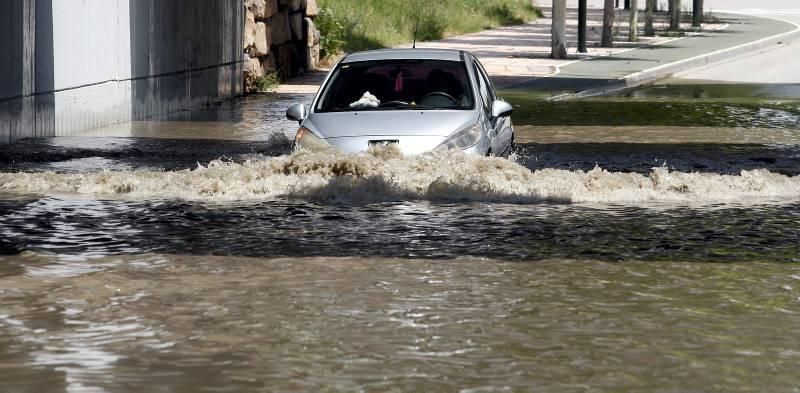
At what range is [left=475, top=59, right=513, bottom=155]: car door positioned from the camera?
15.0m

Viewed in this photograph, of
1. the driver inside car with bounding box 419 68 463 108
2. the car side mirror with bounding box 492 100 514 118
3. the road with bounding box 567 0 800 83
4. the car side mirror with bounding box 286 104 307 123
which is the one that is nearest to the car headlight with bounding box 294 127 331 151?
the car side mirror with bounding box 286 104 307 123

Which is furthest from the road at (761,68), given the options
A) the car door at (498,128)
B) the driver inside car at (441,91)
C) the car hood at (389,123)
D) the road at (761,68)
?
the car hood at (389,123)

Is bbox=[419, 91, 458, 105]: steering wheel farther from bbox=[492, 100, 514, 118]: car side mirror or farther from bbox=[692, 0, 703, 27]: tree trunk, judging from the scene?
bbox=[692, 0, 703, 27]: tree trunk

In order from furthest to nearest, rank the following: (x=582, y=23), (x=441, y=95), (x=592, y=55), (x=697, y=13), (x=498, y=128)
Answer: (x=697, y=13) → (x=592, y=55) → (x=582, y=23) → (x=498, y=128) → (x=441, y=95)

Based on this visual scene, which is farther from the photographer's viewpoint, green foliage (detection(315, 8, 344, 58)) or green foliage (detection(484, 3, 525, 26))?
green foliage (detection(484, 3, 525, 26))

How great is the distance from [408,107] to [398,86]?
696 millimetres

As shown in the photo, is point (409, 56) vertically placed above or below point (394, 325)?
above

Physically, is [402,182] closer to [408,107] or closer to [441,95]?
[408,107]

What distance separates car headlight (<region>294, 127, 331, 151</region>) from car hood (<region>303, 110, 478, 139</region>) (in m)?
0.05

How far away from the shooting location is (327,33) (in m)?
38.3

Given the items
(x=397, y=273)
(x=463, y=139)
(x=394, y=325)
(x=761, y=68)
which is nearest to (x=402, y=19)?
(x=761, y=68)

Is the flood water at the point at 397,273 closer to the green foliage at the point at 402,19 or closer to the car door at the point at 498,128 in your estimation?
the car door at the point at 498,128

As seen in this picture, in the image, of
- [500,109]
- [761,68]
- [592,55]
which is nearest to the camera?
[500,109]

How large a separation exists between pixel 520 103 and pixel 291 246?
16031 millimetres
